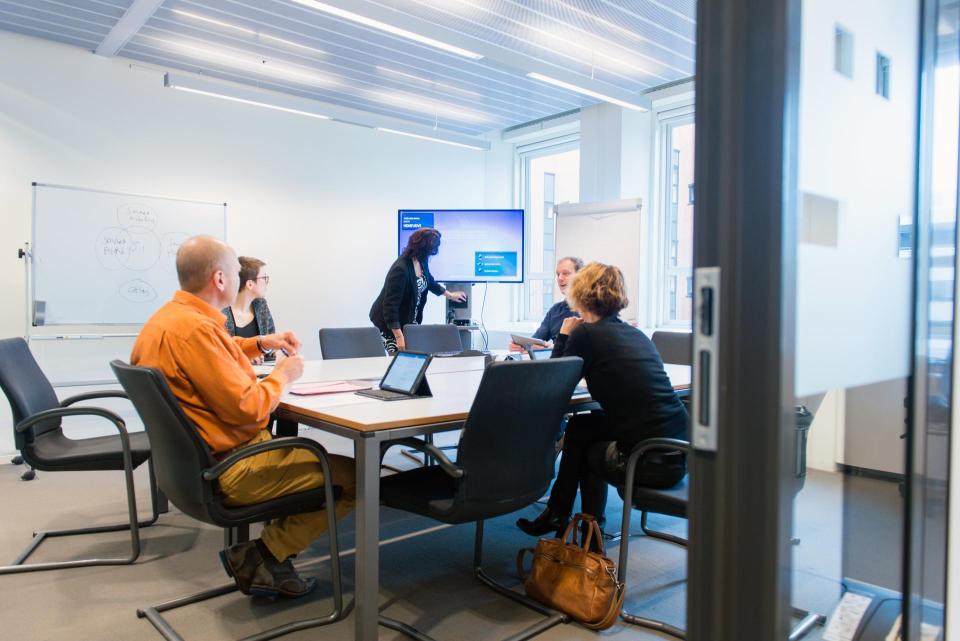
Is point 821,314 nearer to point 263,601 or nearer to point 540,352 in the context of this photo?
point 263,601

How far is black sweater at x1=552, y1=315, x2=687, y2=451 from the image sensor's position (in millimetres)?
2350

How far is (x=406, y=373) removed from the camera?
100.0 inches

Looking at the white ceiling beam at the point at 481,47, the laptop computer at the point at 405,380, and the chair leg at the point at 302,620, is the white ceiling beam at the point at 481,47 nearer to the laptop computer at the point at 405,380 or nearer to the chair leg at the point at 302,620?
the laptop computer at the point at 405,380

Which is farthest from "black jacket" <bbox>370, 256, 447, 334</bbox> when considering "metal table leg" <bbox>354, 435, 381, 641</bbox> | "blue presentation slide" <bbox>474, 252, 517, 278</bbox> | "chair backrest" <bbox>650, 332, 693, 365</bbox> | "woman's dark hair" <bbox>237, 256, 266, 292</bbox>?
"metal table leg" <bbox>354, 435, 381, 641</bbox>

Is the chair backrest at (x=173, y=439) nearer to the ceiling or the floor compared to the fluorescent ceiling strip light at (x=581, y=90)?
nearer to the floor

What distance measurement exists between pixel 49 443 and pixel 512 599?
6.83ft

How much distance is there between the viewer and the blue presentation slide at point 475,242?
6.34 m

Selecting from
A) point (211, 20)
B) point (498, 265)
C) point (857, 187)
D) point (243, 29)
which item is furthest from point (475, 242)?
point (857, 187)

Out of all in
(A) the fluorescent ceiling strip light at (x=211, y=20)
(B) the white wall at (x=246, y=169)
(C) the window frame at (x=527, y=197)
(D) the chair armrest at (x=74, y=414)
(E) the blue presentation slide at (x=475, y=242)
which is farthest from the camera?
(C) the window frame at (x=527, y=197)

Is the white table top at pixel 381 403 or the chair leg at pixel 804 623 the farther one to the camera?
the white table top at pixel 381 403

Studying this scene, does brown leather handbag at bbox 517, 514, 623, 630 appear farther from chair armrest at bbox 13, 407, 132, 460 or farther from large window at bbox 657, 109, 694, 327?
large window at bbox 657, 109, 694, 327

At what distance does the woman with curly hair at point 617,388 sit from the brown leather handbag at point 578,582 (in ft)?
0.90

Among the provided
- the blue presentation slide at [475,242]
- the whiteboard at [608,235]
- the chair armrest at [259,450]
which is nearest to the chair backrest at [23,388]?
the chair armrest at [259,450]

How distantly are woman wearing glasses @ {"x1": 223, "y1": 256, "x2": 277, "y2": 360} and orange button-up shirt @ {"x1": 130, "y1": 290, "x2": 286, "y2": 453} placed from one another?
1.62 metres
